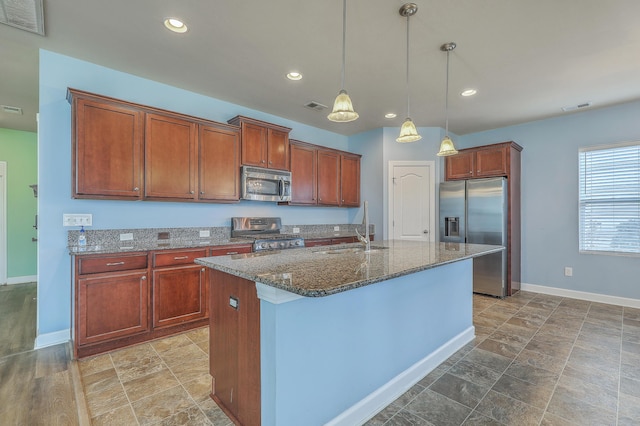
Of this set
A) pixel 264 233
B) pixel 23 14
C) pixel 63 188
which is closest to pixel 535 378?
pixel 264 233

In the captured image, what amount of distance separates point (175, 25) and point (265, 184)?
212 centimetres

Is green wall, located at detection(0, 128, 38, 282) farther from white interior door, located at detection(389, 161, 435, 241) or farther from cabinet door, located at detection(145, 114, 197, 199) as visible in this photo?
white interior door, located at detection(389, 161, 435, 241)

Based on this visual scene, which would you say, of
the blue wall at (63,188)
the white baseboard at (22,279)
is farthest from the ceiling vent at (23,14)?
the white baseboard at (22,279)

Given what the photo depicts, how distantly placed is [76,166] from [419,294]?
3220 millimetres

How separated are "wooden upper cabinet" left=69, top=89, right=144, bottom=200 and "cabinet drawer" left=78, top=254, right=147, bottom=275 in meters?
0.66

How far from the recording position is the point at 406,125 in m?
2.69

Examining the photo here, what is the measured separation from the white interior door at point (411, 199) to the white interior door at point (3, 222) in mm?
6619

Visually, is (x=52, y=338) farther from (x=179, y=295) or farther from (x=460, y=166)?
(x=460, y=166)

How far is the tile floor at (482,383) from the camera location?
1800 millimetres

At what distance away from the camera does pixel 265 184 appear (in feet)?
13.6

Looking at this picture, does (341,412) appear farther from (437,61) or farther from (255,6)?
(437,61)

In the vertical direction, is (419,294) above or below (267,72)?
below

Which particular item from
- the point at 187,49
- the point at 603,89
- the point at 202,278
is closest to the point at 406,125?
the point at 187,49

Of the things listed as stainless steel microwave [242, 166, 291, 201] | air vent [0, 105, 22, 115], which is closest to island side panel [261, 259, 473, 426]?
stainless steel microwave [242, 166, 291, 201]
